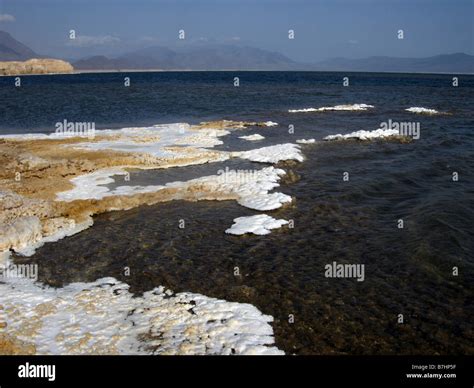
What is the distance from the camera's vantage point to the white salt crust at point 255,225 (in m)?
14.7

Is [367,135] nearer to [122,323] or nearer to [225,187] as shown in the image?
[225,187]

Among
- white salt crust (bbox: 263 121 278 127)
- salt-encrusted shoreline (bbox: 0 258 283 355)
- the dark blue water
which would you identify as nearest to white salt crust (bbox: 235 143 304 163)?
the dark blue water

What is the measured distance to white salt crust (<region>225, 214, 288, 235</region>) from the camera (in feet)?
48.1

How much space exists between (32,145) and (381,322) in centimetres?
2497

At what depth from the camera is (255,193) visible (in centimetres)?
1833

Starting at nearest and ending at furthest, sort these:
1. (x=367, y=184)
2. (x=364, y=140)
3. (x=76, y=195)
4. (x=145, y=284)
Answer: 1. (x=145, y=284)
2. (x=76, y=195)
3. (x=367, y=184)
4. (x=364, y=140)

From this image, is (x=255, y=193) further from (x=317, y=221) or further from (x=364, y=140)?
(x=364, y=140)

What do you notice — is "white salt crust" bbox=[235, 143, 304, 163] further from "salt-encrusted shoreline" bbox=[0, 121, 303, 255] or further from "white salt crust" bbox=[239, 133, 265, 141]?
"white salt crust" bbox=[239, 133, 265, 141]

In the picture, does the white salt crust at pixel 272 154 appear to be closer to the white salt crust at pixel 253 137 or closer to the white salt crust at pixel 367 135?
the white salt crust at pixel 253 137

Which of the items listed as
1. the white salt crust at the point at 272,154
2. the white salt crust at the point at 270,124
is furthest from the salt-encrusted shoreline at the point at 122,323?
the white salt crust at the point at 270,124

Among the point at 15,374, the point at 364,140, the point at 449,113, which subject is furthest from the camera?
the point at 449,113

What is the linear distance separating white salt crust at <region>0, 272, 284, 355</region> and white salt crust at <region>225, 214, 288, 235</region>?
446 cm

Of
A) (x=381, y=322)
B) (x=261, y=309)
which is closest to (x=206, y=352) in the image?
(x=261, y=309)

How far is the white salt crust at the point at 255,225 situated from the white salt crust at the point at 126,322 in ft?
14.6
